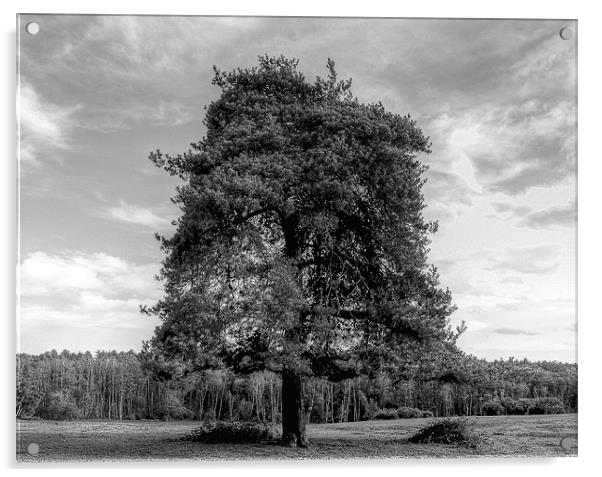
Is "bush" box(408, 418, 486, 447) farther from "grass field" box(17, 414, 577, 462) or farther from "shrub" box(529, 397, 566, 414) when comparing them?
"shrub" box(529, 397, 566, 414)

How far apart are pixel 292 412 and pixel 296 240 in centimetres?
250

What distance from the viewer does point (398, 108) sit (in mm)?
10477

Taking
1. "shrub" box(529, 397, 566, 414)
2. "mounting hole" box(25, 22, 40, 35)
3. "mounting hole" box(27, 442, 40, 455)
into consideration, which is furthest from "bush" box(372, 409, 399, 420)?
"mounting hole" box(25, 22, 40, 35)

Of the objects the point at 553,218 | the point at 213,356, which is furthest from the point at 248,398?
the point at 553,218

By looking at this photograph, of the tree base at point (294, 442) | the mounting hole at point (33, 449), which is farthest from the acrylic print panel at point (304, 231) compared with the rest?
the mounting hole at point (33, 449)

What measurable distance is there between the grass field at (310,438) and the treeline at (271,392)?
164 mm

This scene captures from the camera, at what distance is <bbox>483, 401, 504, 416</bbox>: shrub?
34.3 ft

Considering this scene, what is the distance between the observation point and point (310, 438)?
10383mm

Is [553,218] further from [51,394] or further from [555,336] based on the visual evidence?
[51,394]

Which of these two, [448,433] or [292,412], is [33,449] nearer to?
[292,412]

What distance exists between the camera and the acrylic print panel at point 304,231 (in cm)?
995

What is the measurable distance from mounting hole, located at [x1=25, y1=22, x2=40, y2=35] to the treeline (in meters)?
4.46
